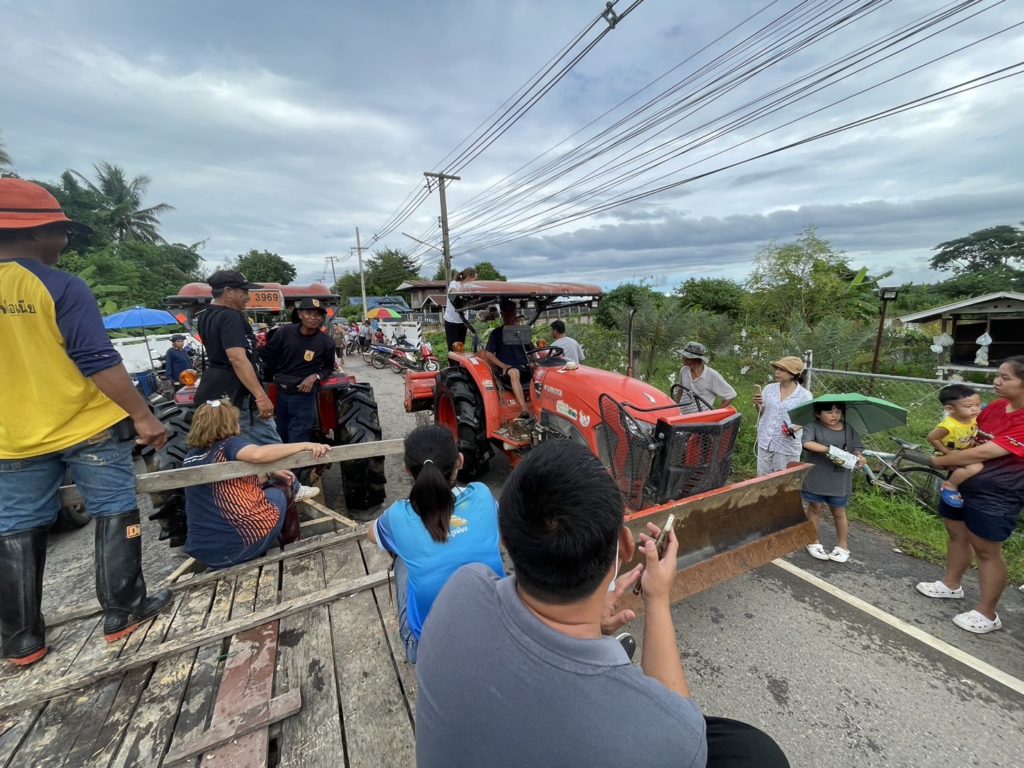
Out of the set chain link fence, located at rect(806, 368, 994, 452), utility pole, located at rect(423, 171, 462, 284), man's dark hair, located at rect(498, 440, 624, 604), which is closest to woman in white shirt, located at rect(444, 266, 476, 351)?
man's dark hair, located at rect(498, 440, 624, 604)

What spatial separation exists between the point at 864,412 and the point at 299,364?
4684 mm

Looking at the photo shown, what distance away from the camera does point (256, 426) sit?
3.62 metres

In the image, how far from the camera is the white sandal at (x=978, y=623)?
8.15ft

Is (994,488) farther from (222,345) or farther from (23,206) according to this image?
(222,345)

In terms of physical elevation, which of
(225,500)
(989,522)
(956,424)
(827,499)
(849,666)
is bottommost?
(849,666)

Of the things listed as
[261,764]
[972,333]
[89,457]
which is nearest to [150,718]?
[261,764]

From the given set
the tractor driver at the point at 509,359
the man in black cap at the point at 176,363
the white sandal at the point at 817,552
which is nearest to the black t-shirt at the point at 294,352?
the tractor driver at the point at 509,359

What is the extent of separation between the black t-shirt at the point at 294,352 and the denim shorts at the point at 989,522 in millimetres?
4836

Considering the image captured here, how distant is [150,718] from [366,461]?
2.51 meters

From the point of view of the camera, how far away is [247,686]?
165cm

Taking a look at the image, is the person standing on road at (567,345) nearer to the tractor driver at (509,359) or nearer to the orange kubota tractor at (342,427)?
the tractor driver at (509,359)

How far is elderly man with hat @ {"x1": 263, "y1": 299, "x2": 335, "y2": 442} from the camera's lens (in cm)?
404

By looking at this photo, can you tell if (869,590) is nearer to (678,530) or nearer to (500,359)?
(678,530)

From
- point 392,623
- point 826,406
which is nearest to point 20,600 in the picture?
point 392,623
